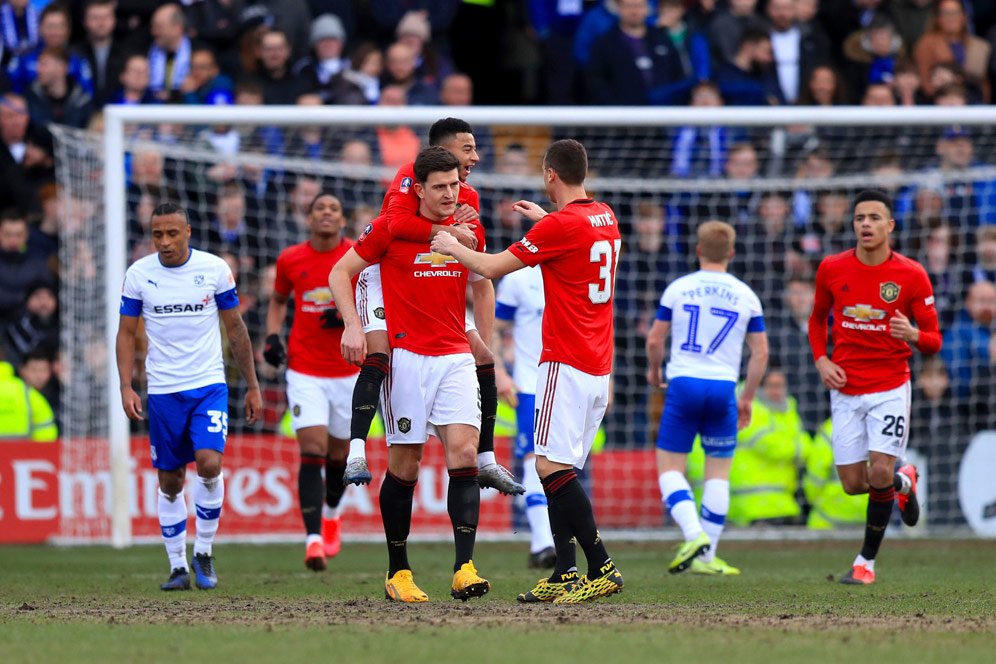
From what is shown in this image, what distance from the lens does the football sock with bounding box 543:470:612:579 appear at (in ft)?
28.8

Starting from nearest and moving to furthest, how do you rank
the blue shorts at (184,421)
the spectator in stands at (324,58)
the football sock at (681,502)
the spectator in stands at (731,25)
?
the blue shorts at (184,421) → the football sock at (681,502) → the spectator in stands at (324,58) → the spectator in stands at (731,25)

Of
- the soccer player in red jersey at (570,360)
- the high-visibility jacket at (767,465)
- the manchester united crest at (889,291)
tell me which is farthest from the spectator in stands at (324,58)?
the soccer player in red jersey at (570,360)

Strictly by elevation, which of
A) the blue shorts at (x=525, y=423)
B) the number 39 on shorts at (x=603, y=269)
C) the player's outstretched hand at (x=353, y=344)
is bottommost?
the blue shorts at (x=525, y=423)

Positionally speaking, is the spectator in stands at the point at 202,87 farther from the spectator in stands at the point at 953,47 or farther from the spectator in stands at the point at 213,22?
the spectator in stands at the point at 953,47

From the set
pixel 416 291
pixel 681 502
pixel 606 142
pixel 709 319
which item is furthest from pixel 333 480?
pixel 606 142

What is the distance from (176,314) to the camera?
1025 cm

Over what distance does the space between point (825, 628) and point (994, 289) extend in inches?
381

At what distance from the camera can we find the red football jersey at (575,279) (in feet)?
28.4

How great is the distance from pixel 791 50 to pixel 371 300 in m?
10.8

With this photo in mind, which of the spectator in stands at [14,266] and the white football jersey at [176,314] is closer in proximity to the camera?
the white football jersey at [176,314]

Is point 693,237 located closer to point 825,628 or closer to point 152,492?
point 152,492

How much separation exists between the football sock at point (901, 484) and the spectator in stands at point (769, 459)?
14.5 ft

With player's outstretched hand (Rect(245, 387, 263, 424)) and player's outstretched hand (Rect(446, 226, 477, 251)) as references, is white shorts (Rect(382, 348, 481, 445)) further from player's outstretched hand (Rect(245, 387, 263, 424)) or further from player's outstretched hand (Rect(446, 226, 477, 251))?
player's outstretched hand (Rect(245, 387, 263, 424))

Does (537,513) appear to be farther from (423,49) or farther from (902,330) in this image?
(423,49)
